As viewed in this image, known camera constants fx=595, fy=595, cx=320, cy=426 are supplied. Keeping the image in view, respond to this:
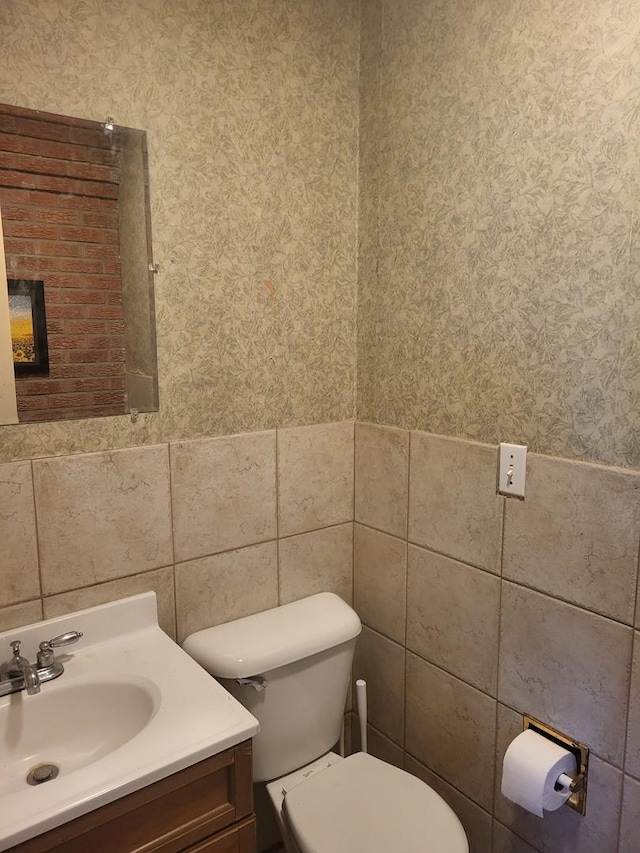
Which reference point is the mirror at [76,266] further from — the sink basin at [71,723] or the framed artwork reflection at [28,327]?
the sink basin at [71,723]

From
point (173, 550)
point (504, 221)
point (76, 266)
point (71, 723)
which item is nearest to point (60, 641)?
point (71, 723)

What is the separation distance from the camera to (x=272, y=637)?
145cm

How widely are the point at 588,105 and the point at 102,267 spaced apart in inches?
39.6

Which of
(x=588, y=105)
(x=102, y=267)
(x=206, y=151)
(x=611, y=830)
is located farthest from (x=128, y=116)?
(x=611, y=830)

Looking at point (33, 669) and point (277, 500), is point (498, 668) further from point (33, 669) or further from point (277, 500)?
point (33, 669)

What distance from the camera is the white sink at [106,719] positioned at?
917 millimetres

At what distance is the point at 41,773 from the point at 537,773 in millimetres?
948

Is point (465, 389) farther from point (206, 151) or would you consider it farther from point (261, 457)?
point (206, 151)

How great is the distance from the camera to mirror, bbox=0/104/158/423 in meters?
1.17

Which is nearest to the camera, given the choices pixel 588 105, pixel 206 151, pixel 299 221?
pixel 588 105

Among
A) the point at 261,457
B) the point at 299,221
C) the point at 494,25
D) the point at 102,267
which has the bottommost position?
the point at 261,457

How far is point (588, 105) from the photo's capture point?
109 cm

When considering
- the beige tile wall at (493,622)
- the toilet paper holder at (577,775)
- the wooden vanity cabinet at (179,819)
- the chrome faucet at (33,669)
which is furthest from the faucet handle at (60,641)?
the toilet paper holder at (577,775)

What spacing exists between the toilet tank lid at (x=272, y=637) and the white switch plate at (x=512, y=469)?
0.56 meters
